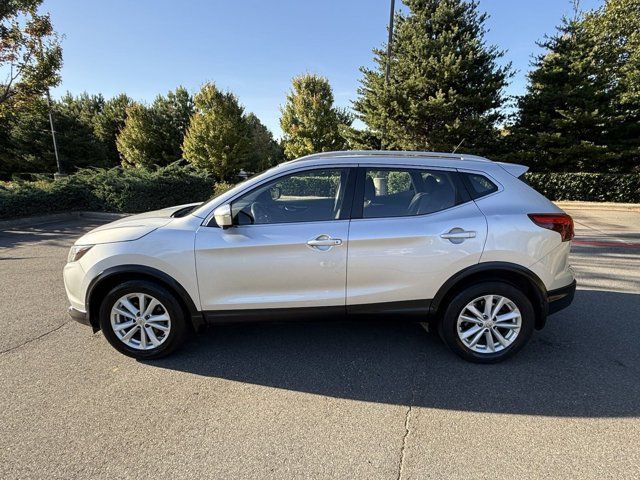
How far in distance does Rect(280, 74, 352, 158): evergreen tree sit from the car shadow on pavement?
20.6 m

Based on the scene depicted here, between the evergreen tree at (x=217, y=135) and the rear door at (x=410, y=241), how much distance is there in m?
19.4

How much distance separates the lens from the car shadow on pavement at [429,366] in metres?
2.78

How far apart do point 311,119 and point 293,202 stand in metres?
21.7

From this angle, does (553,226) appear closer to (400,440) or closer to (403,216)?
(403,216)

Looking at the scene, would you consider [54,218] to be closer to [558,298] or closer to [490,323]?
[490,323]

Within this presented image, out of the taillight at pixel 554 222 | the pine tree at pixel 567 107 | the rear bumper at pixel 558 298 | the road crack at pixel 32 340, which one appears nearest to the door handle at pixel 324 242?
the taillight at pixel 554 222

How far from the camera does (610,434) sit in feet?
7.95

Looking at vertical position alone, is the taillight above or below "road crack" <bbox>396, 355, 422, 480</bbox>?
above

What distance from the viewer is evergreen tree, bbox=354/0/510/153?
15422 millimetres

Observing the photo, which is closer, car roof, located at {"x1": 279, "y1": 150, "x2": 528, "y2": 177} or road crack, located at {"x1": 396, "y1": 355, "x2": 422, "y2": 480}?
road crack, located at {"x1": 396, "y1": 355, "x2": 422, "y2": 480}

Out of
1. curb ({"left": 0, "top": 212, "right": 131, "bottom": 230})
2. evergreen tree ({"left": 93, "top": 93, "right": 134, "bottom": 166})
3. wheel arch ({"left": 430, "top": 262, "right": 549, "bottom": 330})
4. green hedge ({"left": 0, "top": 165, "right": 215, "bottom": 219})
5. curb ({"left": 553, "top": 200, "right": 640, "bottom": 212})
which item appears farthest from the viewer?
evergreen tree ({"left": 93, "top": 93, "right": 134, "bottom": 166})

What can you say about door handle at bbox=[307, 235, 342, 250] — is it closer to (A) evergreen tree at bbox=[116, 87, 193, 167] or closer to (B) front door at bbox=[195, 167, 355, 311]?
(B) front door at bbox=[195, 167, 355, 311]

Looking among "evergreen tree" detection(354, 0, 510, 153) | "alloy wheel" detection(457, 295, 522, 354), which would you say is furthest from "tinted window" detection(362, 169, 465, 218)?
"evergreen tree" detection(354, 0, 510, 153)

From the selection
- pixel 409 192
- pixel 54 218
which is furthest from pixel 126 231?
pixel 54 218
